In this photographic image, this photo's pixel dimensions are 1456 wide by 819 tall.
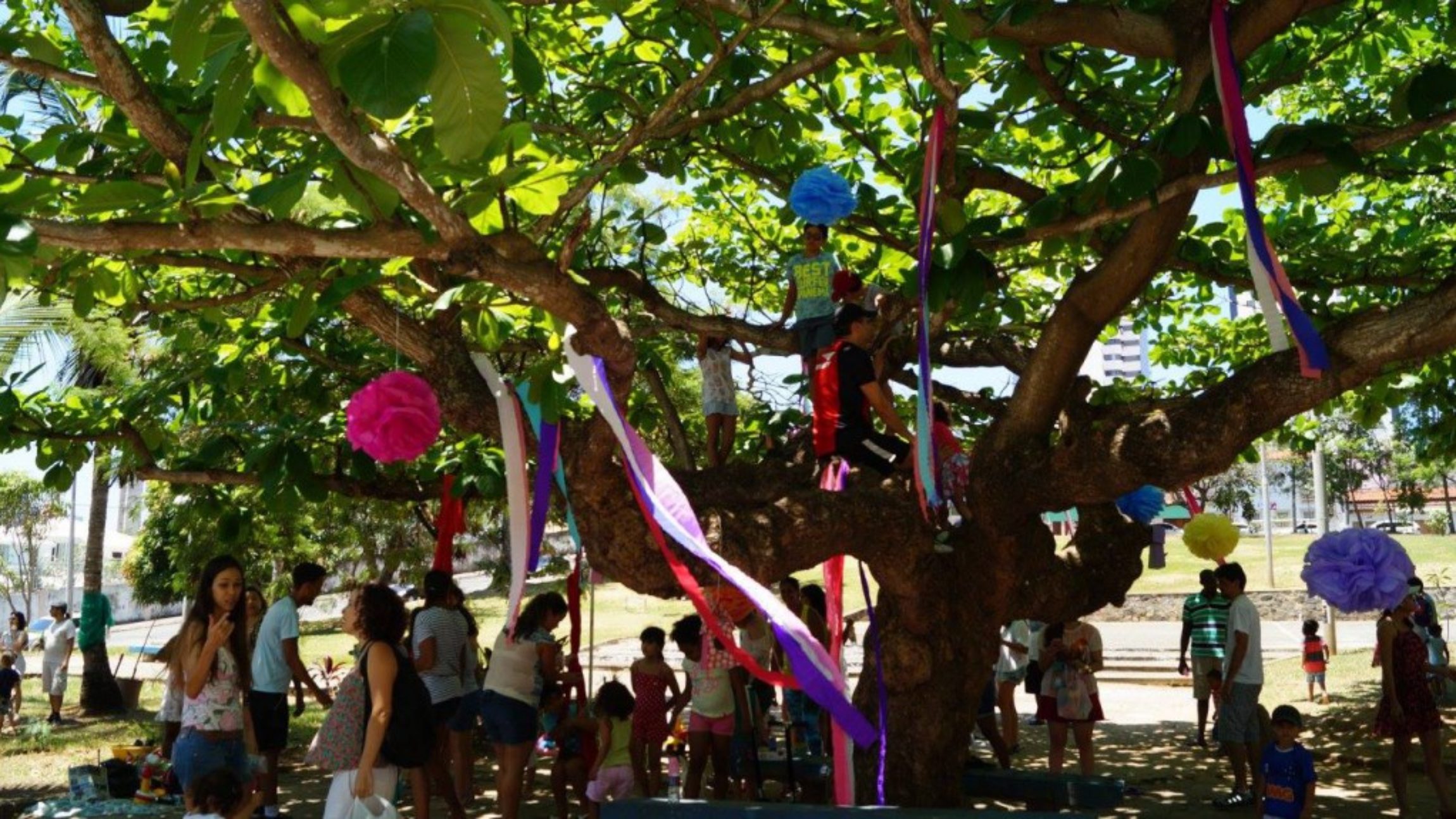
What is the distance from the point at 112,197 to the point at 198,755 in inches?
119

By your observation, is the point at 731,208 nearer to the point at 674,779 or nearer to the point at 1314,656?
the point at 674,779

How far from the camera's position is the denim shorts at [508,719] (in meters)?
7.66

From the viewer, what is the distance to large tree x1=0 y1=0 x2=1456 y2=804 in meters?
3.95

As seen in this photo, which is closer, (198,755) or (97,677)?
(198,755)

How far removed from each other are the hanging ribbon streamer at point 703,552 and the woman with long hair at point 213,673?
5.85 feet

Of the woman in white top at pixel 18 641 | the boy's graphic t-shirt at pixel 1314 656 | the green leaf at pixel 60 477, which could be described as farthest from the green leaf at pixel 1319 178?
the woman in white top at pixel 18 641

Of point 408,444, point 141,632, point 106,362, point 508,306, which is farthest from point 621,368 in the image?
point 141,632

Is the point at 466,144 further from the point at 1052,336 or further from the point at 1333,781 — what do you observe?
the point at 1333,781

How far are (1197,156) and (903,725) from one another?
317cm

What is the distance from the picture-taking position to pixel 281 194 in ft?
11.5

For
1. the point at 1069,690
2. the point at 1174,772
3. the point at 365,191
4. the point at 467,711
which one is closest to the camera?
the point at 365,191

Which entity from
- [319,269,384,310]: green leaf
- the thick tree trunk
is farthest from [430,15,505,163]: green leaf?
the thick tree trunk

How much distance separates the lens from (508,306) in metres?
5.45

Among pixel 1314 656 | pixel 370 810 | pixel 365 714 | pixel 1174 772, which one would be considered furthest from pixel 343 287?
pixel 1314 656
